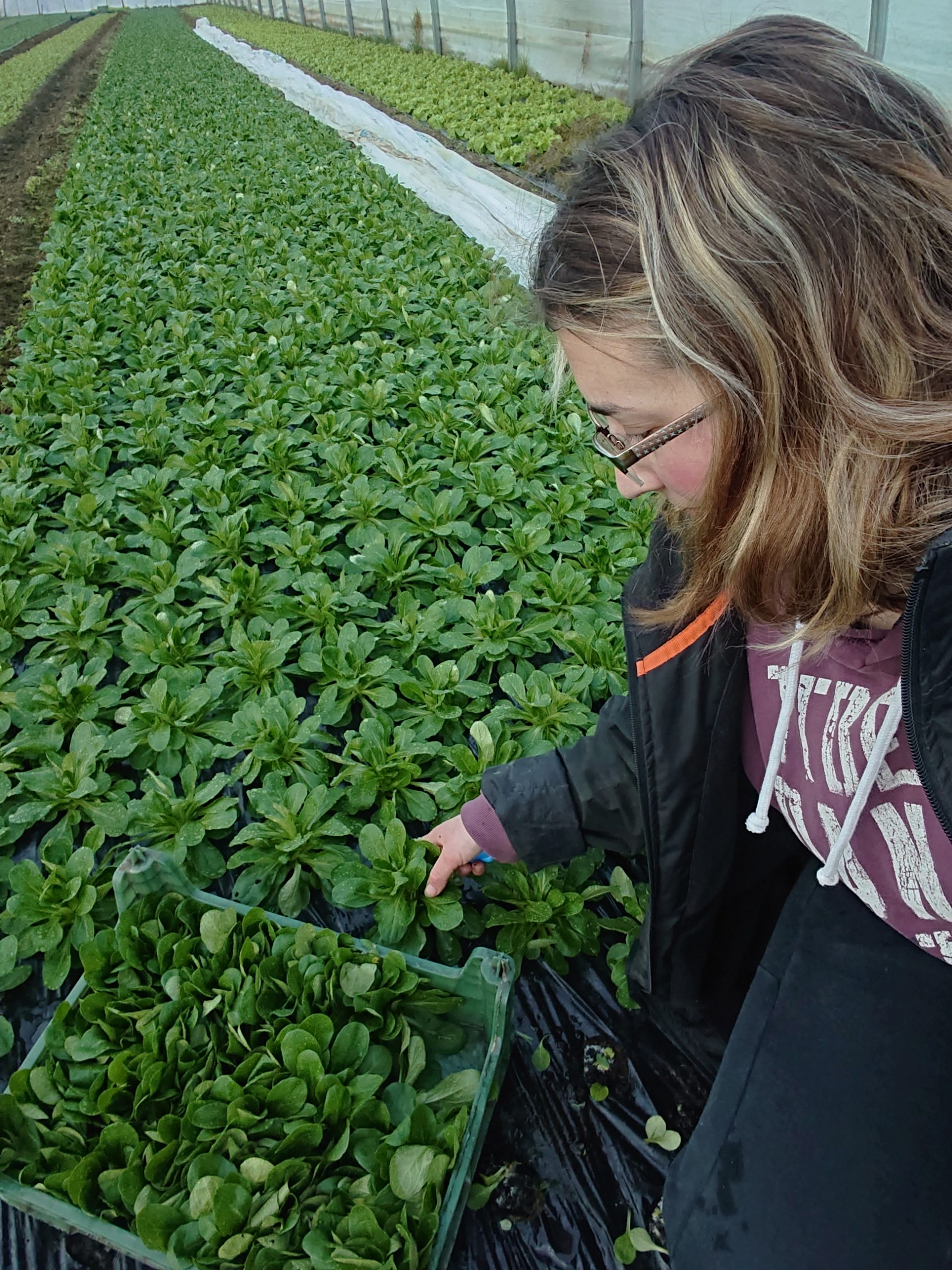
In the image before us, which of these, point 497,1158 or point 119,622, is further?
point 119,622

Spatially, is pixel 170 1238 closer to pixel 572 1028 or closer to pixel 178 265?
pixel 572 1028

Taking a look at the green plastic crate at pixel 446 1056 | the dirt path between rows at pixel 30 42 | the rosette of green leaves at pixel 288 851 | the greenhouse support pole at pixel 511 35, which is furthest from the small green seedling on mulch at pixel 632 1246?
the dirt path between rows at pixel 30 42

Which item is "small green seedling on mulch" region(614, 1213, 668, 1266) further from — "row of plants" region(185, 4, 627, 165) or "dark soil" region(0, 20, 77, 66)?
"dark soil" region(0, 20, 77, 66)

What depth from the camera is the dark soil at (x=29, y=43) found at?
25.7 m

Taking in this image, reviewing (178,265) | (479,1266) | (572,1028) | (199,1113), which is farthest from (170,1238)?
(178,265)

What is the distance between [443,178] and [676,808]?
6.39 m

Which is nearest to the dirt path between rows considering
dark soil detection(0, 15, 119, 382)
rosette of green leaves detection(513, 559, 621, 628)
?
dark soil detection(0, 15, 119, 382)

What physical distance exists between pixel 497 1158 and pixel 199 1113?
0.50 metres

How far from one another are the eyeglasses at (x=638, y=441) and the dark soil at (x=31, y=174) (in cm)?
432

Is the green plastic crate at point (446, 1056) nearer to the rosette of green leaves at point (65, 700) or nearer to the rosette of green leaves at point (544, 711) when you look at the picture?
the rosette of green leaves at point (544, 711)

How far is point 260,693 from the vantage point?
219 cm

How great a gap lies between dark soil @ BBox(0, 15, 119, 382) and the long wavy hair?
441 centimetres

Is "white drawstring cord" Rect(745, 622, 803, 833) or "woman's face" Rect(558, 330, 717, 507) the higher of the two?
"woman's face" Rect(558, 330, 717, 507)

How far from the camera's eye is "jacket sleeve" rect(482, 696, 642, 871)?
A: 4.72ft
